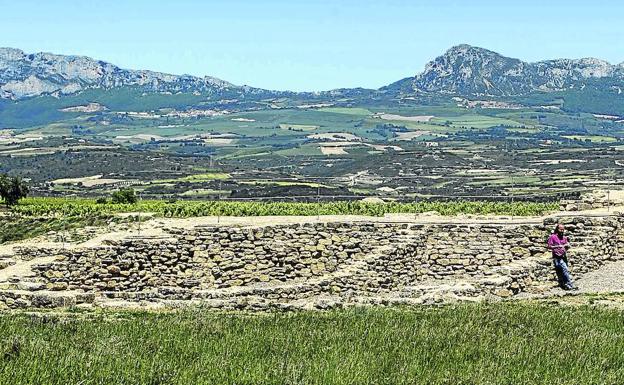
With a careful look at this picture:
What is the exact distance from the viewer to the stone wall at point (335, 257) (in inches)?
1171

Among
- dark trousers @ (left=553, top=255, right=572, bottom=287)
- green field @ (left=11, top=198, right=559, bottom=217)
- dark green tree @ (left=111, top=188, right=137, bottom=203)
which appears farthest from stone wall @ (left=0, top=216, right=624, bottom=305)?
dark green tree @ (left=111, top=188, right=137, bottom=203)

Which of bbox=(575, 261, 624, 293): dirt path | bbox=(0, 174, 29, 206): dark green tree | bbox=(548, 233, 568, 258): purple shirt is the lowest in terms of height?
bbox=(0, 174, 29, 206): dark green tree

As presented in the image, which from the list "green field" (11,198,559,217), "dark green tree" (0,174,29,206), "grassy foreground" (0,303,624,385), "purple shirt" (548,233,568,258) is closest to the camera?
"grassy foreground" (0,303,624,385)

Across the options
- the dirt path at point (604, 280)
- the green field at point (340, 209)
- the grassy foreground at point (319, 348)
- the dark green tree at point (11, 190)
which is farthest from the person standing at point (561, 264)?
the dark green tree at point (11, 190)

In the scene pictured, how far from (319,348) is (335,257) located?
1771 centimetres

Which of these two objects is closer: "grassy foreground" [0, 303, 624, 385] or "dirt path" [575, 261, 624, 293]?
"grassy foreground" [0, 303, 624, 385]

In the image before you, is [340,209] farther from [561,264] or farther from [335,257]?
[561,264]

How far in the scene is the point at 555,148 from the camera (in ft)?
583

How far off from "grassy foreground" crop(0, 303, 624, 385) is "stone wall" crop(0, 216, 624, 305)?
1048 cm

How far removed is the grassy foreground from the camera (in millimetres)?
12102

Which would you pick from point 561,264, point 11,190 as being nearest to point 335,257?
point 561,264

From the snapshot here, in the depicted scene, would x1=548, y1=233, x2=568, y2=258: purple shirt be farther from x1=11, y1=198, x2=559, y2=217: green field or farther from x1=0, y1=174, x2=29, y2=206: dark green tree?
x1=0, y1=174, x2=29, y2=206: dark green tree

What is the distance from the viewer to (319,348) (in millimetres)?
14523

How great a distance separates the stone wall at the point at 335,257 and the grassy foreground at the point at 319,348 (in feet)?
34.4
